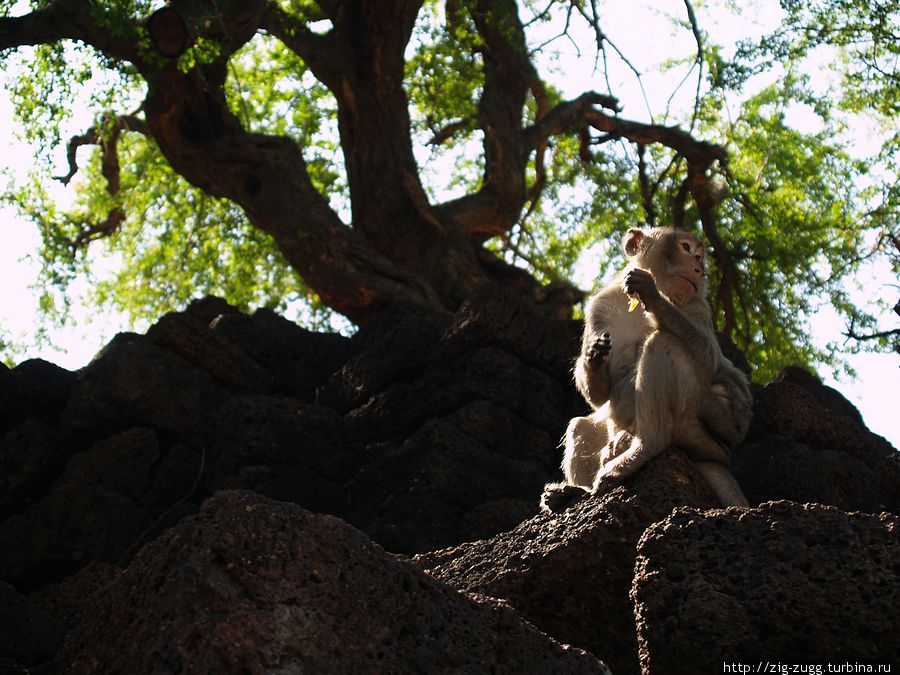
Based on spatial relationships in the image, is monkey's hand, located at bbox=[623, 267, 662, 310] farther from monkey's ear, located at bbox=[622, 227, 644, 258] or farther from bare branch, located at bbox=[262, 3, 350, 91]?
bare branch, located at bbox=[262, 3, 350, 91]

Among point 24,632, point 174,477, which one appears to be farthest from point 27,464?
point 24,632

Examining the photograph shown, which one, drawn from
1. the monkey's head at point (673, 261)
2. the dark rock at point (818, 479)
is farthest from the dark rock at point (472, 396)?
the monkey's head at point (673, 261)

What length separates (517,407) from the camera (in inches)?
376

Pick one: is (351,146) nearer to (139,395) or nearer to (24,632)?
(139,395)

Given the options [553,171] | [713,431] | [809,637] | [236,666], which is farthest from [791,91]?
[236,666]

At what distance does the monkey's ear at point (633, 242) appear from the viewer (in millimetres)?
A: 8109

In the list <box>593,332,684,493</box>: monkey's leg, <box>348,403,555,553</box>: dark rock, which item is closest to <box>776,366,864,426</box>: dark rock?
<box>348,403,555,553</box>: dark rock

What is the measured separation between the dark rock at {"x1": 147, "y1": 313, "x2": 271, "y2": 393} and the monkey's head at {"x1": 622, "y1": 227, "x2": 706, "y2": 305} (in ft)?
12.7

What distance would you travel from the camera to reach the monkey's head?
7.71 metres

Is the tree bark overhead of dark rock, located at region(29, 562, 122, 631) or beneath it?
overhead

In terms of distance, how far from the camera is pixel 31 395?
10.1 m

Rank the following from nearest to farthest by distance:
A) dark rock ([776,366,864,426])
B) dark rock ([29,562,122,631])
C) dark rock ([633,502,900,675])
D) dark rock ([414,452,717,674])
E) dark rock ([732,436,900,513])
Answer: dark rock ([633,502,900,675]) < dark rock ([414,452,717,674]) < dark rock ([29,562,122,631]) < dark rock ([732,436,900,513]) < dark rock ([776,366,864,426])

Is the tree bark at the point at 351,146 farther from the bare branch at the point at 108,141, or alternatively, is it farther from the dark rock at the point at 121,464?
the dark rock at the point at 121,464

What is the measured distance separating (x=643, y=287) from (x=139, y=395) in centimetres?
462
